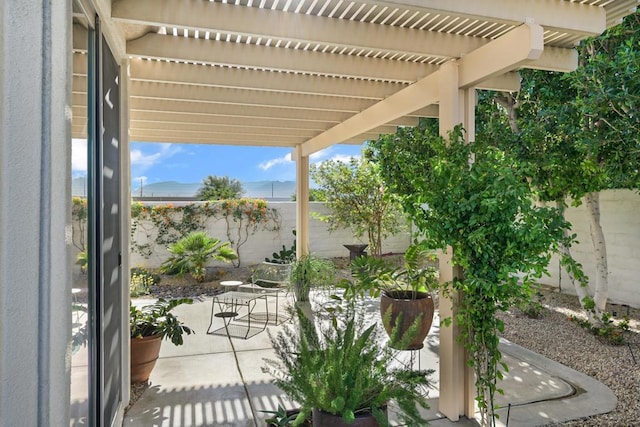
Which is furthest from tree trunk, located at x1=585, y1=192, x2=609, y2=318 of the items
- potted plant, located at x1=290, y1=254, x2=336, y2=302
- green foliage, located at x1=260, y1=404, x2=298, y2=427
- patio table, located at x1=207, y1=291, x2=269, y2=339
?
green foliage, located at x1=260, y1=404, x2=298, y2=427

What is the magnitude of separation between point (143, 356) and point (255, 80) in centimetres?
260

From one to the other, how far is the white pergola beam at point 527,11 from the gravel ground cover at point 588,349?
2.67 meters

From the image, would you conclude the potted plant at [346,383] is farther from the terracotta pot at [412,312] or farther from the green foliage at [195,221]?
the green foliage at [195,221]

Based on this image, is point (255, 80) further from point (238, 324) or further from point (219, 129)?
point (238, 324)

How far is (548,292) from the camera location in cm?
705

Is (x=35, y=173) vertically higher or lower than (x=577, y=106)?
lower

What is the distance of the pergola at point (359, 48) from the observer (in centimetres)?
252

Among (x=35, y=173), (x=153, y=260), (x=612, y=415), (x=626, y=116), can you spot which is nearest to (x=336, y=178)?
(x=153, y=260)

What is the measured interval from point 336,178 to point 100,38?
8264 mm

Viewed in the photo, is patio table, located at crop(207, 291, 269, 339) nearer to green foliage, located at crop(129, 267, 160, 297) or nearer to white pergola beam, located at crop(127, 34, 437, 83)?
green foliage, located at crop(129, 267, 160, 297)

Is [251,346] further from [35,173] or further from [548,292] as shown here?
[548,292]

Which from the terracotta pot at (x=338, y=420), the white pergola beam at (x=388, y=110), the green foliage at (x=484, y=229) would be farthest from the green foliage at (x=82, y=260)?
Answer: the white pergola beam at (x=388, y=110)

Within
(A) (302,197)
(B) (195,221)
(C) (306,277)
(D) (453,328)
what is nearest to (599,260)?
(D) (453,328)

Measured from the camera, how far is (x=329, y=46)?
313 cm
